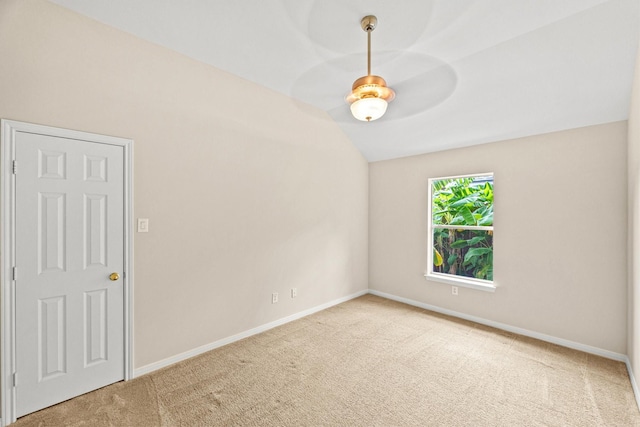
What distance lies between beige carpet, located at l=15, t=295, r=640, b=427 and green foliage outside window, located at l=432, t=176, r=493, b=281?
1057 millimetres

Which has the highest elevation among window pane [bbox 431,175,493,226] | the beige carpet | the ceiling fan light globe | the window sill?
the ceiling fan light globe

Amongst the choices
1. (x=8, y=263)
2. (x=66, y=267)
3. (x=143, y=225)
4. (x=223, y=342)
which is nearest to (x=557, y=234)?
(x=223, y=342)

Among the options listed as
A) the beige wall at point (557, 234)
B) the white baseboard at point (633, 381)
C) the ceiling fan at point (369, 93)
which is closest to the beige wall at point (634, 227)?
the white baseboard at point (633, 381)

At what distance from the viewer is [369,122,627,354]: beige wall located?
2816 millimetres

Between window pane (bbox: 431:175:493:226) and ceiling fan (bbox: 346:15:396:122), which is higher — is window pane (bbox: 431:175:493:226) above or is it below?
below

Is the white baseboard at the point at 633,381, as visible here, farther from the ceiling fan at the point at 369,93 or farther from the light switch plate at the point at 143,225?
the light switch plate at the point at 143,225

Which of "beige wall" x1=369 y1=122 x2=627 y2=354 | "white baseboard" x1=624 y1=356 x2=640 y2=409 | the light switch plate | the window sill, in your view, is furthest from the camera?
the window sill

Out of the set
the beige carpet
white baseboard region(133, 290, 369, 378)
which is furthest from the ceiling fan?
white baseboard region(133, 290, 369, 378)

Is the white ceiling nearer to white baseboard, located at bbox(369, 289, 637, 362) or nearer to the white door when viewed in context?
the white door

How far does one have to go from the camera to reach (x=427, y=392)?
2291 millimetres

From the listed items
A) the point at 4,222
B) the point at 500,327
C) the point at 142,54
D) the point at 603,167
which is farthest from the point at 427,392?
the point at 142,54

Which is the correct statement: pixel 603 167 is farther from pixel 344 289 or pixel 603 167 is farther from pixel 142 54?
pixel 142 54

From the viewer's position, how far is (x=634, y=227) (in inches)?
94.7

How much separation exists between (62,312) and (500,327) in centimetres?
453
